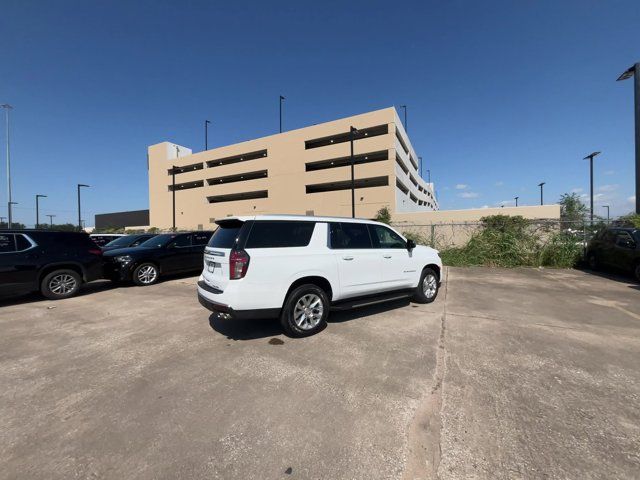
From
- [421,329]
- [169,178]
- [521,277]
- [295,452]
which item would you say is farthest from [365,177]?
[169,178]

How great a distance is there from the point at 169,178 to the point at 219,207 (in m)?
13.6

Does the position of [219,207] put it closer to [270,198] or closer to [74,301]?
[270,198]

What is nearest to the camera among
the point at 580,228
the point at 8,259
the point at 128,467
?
the point at 128,467

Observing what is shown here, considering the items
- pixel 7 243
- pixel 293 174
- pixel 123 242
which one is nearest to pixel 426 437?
pixel 7 243

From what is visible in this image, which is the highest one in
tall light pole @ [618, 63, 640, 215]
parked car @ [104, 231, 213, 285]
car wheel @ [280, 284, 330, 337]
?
tall light pole @ [618, 63, 640, 215]

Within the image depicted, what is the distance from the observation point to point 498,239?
1256 centimetres

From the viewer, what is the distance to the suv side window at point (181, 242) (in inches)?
352

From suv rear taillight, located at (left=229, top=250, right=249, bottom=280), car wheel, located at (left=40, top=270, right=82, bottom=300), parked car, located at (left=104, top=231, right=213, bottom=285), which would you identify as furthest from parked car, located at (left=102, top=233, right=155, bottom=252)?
→ suv rear taillight, located at (left=229, top=250, right=249, bottom=280)

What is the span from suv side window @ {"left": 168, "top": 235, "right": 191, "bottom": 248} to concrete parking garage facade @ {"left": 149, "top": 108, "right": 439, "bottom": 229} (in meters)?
20.9

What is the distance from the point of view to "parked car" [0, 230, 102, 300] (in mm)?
6043

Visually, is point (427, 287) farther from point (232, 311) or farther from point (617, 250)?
point (617, 250)

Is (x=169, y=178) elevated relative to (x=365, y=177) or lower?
elevated

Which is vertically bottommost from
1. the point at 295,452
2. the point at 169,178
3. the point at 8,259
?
the point at 295,452

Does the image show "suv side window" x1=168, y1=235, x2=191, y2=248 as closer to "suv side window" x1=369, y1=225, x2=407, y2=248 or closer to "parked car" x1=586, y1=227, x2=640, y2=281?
"suv side window" x1=369, y1=225, x2=407, y2=248
